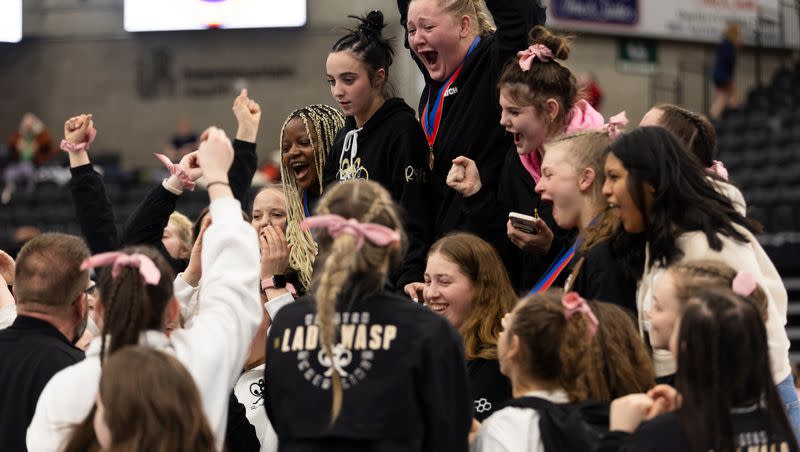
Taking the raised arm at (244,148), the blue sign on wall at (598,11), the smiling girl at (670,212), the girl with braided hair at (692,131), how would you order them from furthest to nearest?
the blue sign on wall at (598,11) → the girl with braided hair at (692,131) → the raised arm at (244,148) → the smiling girl at (670,212)

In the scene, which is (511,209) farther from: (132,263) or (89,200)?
(132,263)

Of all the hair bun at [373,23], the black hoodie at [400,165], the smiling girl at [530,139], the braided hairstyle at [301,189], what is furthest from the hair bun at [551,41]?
the braided hairstyle at [301,189]

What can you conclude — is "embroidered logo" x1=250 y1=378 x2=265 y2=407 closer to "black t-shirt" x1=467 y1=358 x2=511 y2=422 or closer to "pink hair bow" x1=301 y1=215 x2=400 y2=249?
"black t-shirt" x1=467 y1=358 x2=511 y2=422

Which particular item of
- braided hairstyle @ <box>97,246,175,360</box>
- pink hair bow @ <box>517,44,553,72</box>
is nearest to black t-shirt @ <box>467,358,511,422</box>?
pink hair bow @ <box>517,44,553,72</box>

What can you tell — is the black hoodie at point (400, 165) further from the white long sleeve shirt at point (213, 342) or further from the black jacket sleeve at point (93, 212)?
the white long sleeve shirt at point (213, 342)

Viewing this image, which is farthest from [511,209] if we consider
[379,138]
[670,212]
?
[670,212]

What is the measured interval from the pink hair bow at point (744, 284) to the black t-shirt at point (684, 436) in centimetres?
31

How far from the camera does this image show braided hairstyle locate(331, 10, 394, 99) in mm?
4355

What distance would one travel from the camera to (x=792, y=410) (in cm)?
347

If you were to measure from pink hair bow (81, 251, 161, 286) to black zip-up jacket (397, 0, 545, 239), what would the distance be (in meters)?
1.52

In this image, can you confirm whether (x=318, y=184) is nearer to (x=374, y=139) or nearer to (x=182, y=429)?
(x=374, y=139)

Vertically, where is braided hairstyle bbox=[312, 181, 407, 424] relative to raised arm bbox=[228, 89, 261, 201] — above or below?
below

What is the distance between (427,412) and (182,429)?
556 millimetres

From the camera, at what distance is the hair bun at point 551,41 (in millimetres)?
4020
